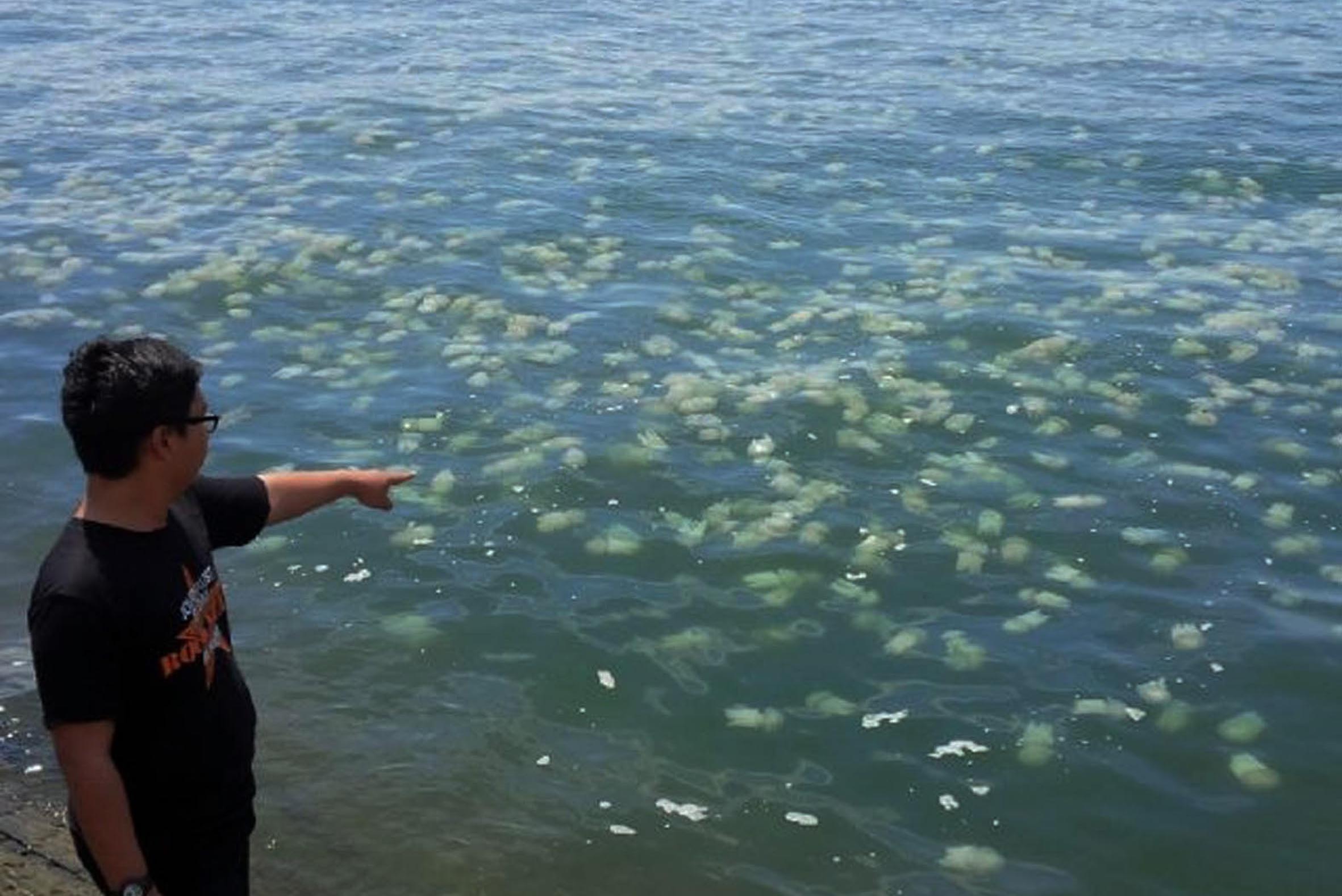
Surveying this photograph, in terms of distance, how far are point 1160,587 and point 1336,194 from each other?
1113 centimetres

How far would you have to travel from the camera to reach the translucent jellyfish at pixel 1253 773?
30.9ft

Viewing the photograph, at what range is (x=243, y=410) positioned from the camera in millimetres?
14445

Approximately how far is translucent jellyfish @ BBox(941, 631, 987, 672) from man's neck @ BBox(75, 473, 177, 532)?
6056 millimetres

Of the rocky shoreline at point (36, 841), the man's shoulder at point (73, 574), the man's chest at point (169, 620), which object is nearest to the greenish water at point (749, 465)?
the rocky shoreline at point (36, 841)

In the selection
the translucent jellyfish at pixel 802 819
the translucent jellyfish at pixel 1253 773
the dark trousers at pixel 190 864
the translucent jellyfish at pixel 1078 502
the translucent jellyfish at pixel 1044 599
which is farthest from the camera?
the translucent jellyfish at pixel 1078 502

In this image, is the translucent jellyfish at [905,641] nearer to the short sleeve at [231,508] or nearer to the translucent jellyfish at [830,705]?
the translucent jellyfish at [830,705]

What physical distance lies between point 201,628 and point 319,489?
42.1 inches

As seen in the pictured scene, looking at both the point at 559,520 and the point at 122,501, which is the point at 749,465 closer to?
the point at 559,520

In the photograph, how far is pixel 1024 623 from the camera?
35.9 ft

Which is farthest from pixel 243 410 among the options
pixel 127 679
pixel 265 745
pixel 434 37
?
pixel 434 37

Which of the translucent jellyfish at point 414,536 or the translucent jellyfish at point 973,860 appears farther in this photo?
the translucent jellyfish at point 414,536

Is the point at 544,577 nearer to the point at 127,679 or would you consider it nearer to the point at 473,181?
the point at 127,679

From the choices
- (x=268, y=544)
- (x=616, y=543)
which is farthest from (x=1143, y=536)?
(x=268, y=544)

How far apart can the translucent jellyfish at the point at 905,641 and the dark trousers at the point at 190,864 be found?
5563 millimetres
